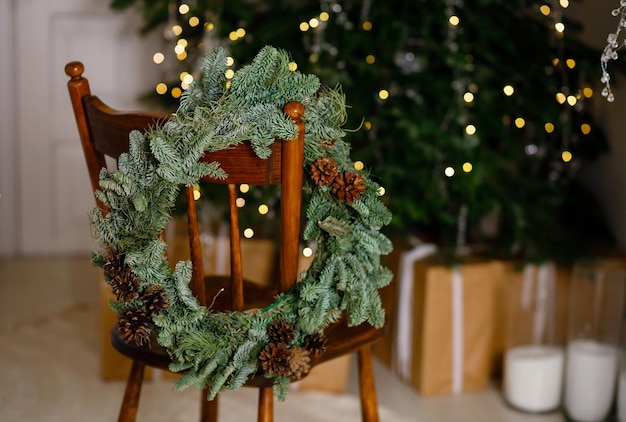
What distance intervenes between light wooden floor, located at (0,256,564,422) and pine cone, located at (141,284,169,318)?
1069mm

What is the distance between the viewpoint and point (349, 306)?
51.9 inches

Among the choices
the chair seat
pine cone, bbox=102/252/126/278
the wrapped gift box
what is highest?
pine cone, bbox=102/252/126/278

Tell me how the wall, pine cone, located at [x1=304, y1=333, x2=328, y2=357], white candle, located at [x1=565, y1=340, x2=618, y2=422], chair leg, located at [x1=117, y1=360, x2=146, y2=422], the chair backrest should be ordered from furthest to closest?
the wall < white candle, located at [x1=565, y1=340, x2=618, y2=422] < chair leg, located at [x1=117, y1=360, x2=146, y2=422] < pine cone, located at [x1=304, y1=333, x2=328, y2=357] < the chair backrest

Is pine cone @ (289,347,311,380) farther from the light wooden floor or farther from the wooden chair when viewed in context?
the light wooden floor

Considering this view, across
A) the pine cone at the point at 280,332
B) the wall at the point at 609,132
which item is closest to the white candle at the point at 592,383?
the wall at the point at 609,132

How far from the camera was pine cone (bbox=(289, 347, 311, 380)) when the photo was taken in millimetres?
1282

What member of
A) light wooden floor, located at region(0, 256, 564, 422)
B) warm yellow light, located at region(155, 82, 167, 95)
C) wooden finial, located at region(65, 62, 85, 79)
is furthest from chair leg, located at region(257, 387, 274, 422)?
warm yellow light, located at region(155, 82, 167, 95)

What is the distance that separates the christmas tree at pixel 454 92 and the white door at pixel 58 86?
1.06m

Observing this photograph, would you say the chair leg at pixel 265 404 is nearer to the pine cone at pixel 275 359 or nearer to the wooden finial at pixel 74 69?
the pine cone at pixel 275 359

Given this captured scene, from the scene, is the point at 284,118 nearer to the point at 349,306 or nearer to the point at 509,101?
the point at 349,306

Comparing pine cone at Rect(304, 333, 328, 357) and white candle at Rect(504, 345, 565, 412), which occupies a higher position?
pine cone at Rect(304, 333, 328, 357)

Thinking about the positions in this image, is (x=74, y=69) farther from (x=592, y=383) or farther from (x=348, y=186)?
(x=592, y=383)

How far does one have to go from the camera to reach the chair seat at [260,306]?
1387 millimetres

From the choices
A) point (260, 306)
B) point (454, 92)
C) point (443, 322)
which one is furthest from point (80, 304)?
point (260, 306)
